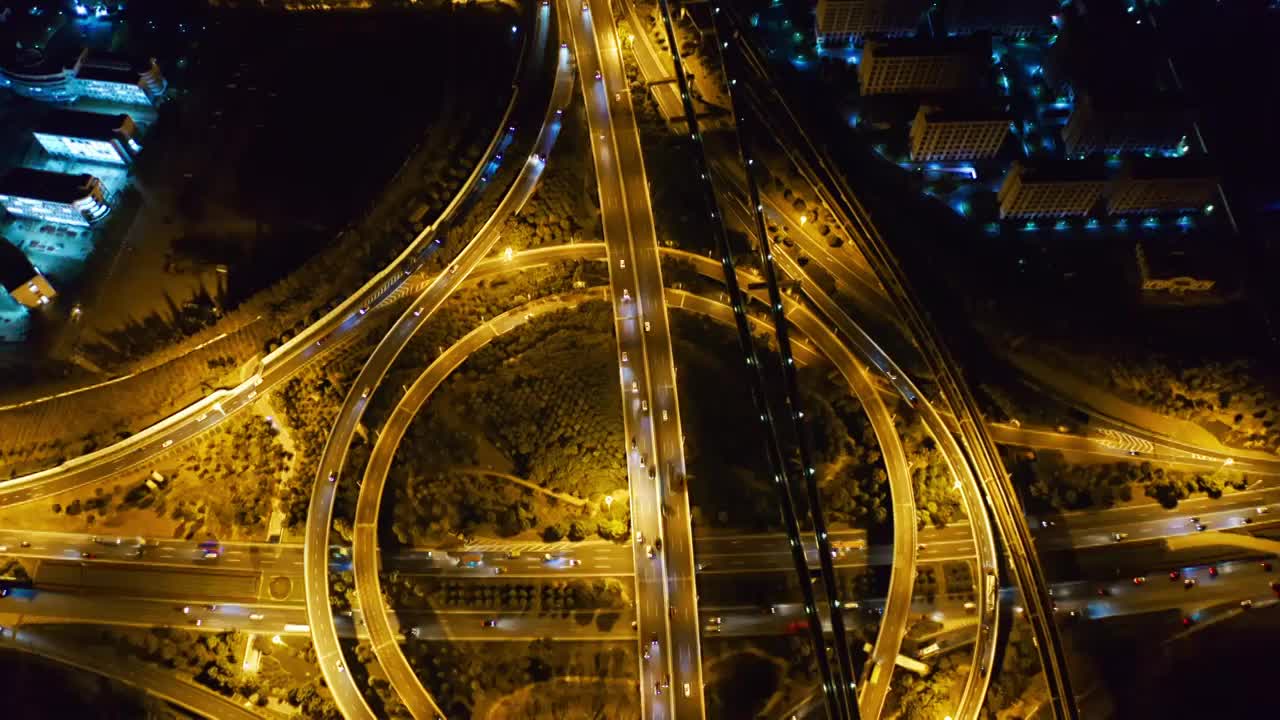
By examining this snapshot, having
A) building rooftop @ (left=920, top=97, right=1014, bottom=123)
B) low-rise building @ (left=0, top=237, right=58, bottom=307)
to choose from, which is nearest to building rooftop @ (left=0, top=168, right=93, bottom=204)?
low-rise building @ (left=0, top=237, right=58, bottom=307)

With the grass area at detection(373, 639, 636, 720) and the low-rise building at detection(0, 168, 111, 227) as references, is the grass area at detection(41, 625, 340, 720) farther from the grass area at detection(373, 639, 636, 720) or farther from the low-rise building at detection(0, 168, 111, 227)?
the low-rise building at detection(0, 168, 111, 227)

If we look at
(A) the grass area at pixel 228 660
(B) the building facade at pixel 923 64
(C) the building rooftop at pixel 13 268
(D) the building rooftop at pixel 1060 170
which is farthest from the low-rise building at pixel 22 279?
(D) the building rooftop at pixel 1060 170

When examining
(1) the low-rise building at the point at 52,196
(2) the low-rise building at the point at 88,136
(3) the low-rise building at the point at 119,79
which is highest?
(3) the low-rise building at the point at 119,79

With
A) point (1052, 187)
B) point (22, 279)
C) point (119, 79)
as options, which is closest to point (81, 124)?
point (119, 79)

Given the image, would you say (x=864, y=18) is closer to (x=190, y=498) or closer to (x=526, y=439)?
(x=526, y=439)

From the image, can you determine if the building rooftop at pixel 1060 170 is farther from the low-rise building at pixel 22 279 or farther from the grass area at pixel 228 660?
the low-rise building at pixel 22 279

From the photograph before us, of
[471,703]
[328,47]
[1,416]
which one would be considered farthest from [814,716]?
[328,47]

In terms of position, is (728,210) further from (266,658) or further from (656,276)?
(266,658)
